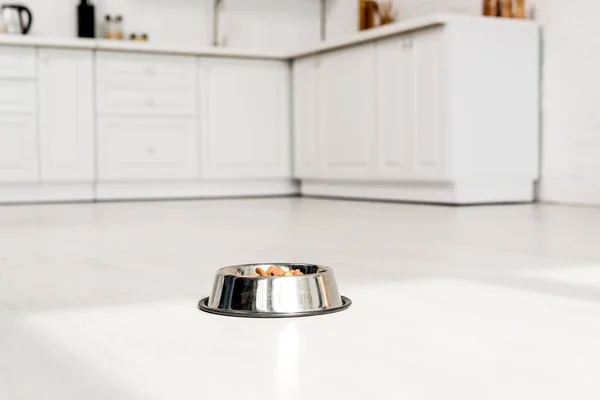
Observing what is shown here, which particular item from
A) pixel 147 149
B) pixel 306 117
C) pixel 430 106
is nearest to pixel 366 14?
pixel 306 117

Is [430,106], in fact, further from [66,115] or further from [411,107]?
[66,115]

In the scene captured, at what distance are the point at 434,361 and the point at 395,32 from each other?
3.66 meters

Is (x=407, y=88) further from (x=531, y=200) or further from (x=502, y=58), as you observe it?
(x=531, y=200)

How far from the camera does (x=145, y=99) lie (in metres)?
5.08

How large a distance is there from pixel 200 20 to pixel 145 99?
970 mm

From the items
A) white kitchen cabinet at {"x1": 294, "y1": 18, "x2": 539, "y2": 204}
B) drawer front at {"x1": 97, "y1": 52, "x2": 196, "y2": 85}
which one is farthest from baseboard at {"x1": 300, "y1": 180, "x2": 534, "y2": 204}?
drawer front at {"x1": 97, "y1": 52, "x2": 196, "y2": 85}

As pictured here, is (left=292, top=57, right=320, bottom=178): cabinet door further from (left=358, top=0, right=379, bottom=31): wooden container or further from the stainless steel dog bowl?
the stainless steel dog bowl

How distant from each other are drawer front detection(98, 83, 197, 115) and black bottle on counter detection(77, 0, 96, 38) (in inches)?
17.5

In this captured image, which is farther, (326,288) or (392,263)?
(392,263)

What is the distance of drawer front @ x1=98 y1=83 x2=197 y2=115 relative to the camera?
197 inches

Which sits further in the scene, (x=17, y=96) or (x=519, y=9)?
(x=17, y=96)

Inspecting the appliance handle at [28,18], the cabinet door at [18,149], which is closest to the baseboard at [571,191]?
the cabinet door at [18,149]

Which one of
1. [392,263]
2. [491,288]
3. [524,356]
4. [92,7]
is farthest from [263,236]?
[92,7]

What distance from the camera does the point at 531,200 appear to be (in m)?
4.50
